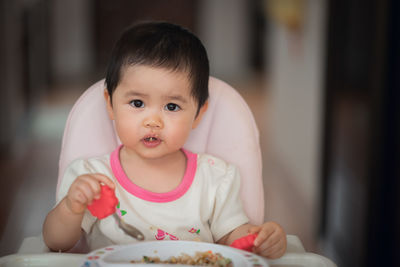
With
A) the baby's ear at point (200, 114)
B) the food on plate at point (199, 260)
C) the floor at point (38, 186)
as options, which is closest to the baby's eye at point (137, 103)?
the baby's ear at point (200, 114)

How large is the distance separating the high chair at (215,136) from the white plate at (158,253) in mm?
283

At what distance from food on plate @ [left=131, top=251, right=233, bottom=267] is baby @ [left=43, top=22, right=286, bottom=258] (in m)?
0.08

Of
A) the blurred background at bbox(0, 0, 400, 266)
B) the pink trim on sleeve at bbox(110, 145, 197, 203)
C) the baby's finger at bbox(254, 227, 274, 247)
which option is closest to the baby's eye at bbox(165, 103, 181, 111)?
the pink trim on sleeve at bbox(110, 145, 197, 203)

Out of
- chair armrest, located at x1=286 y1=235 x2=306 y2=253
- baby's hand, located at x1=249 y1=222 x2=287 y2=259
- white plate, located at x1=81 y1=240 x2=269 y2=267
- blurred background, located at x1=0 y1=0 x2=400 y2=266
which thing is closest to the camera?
white plate, located at x1=81 y1=240 x2=269 y2=267

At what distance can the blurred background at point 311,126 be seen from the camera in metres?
2.26

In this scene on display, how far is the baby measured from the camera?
→ 3.18 ft

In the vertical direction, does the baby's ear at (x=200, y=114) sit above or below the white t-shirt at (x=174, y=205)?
above

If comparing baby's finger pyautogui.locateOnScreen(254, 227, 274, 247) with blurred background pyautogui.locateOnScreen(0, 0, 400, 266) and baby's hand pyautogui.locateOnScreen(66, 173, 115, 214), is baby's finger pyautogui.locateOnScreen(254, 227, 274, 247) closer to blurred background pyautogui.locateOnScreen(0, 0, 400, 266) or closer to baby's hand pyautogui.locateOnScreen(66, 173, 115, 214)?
baby's hand pyautogui.locateOnScreen(66, 173, 115, 214)

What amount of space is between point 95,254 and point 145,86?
0.29 meters

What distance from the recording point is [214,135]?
47.8 inches

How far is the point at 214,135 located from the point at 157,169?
0.18m

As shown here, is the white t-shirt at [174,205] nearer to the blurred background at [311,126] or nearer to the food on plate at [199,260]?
the food on plate at [199,260]

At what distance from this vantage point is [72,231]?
99cm

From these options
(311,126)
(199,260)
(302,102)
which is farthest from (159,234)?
(302,102)
